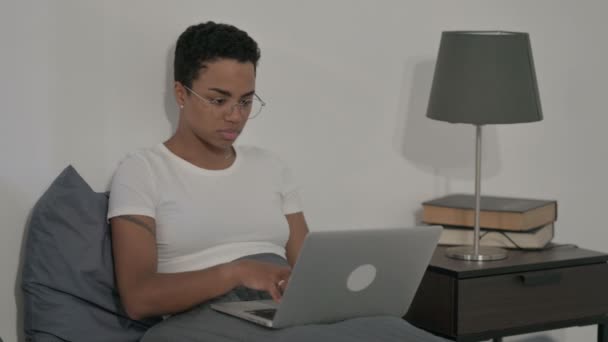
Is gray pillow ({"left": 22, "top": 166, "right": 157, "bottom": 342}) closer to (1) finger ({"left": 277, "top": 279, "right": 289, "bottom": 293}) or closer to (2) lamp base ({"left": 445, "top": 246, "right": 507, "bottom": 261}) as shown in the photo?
(1) finger ({"left": 277, "top": 279, "right": 289, "bottom": 293})

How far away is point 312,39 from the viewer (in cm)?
264

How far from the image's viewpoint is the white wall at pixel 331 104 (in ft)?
7.20

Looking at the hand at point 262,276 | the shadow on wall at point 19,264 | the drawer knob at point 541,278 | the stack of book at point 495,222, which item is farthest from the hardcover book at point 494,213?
the shadow on wall at point 19,264

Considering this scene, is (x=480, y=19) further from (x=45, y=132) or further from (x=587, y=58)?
(x=45, y=132)

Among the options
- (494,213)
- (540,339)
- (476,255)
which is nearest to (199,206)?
(476,255)

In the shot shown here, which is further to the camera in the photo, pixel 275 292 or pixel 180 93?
pixel 180 93

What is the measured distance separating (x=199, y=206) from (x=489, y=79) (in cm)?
80

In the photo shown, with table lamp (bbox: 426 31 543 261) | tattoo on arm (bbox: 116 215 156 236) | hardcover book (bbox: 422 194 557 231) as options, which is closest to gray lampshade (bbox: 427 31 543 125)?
table lamp (bbox: 426 31 543 261)

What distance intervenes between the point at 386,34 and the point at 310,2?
0.27 meters

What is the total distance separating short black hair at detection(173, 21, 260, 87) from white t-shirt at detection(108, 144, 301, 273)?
0.61 ft

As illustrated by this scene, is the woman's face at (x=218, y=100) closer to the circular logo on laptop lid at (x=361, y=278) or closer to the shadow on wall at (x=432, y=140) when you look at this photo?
the circular logo on laptop lid at (x=361, y=278)

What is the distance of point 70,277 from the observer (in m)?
2.06

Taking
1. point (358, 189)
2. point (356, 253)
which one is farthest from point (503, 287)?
point (356, 253)

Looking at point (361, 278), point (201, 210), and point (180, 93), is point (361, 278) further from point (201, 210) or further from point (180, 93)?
point (180, 93)
